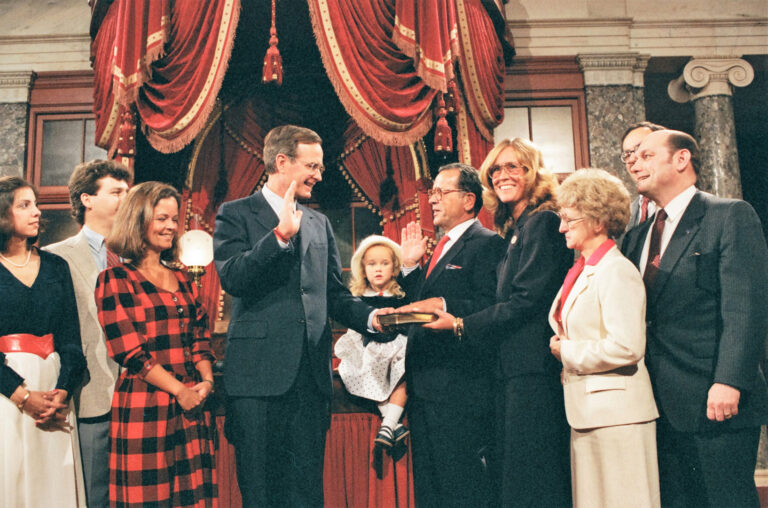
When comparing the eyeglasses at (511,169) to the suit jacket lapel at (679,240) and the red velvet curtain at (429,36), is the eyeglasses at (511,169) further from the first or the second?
the red velvet curtain at (429,36)

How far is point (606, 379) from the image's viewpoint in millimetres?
2211

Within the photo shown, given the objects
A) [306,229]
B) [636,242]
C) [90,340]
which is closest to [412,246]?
[306,229]

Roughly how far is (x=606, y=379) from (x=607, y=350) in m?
0.12

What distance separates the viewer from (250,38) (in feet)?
16.3

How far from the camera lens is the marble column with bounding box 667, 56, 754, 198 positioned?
559cm

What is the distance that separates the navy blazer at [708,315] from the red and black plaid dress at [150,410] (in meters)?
1.62

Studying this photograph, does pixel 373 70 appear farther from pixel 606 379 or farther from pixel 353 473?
pixel 606 379

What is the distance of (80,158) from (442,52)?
11.2ft

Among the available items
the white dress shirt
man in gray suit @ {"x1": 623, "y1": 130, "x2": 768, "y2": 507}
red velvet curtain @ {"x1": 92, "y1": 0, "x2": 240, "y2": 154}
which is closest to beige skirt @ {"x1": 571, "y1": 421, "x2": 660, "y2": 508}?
man in gray suit @ {"x1": 623, "y1": 130, "x2": 768, "y2": 507}

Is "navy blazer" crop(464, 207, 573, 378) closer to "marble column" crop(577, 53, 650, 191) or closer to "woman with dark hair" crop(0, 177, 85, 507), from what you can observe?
"woman with dark hair" crop(0, 177, 85, 507)

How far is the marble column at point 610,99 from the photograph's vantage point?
18.6 ft

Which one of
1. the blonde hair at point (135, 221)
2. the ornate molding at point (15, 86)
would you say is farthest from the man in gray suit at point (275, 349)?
the ornate molding at point (15, 86)

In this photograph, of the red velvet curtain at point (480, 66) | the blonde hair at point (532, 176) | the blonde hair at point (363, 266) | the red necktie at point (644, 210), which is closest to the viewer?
the blonde hair at point (532, 176)

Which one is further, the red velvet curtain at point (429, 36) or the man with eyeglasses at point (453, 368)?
the red velvet curtain at point (429, 36)
